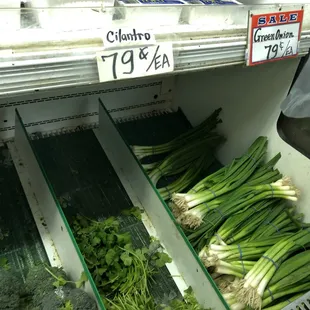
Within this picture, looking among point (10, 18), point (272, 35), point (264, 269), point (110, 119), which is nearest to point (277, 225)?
point (264, 269)

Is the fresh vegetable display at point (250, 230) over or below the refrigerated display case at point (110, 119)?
below

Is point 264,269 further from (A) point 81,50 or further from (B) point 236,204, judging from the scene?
(A) point 81,50

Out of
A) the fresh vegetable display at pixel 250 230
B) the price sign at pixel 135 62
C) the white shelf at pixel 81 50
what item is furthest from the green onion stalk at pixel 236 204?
the price sign at pixel 135 62

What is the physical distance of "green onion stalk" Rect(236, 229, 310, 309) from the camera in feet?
4.12

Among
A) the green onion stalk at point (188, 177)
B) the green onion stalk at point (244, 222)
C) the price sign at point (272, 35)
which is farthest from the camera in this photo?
the green onion stalk at point (188, 177)

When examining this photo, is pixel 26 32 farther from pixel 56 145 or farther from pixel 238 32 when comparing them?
pixel 56 145

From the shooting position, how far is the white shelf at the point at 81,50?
738mm

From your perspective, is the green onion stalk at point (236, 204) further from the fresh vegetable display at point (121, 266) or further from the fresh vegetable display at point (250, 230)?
the fresh vegetable display at point (121, 266)

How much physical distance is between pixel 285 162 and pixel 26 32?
→ 1.22m

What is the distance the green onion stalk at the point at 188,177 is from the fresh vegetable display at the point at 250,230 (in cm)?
1

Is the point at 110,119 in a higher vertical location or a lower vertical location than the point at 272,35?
higher

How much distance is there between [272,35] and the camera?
110 cm

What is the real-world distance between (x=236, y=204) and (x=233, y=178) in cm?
14

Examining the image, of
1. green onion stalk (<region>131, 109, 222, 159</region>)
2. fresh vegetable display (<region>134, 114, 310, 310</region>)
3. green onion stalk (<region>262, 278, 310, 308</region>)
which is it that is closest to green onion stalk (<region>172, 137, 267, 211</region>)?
fresh vegetable display (<region>134, 114, 310, 310</region>)
